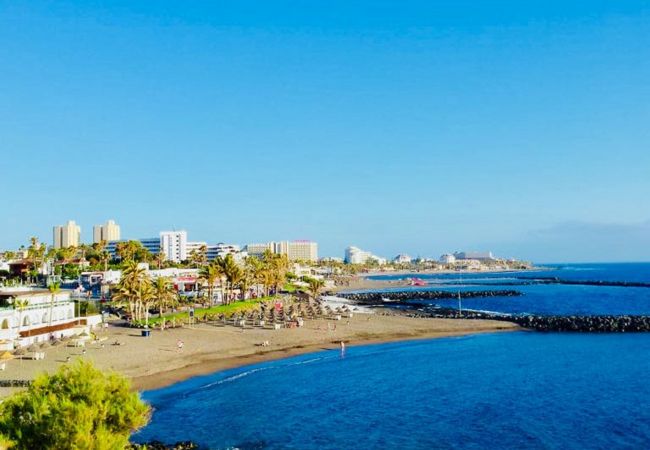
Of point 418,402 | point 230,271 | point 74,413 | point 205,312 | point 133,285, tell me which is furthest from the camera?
point 230,271

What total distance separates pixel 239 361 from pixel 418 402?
63.9 ft

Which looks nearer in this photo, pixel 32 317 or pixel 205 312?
pixel 32 317

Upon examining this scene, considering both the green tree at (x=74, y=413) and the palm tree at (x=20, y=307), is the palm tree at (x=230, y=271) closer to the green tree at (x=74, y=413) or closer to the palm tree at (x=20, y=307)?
the palm tree at (x=20, y=307)

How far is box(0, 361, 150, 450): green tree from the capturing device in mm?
16922

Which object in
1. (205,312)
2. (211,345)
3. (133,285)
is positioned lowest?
(211,345)

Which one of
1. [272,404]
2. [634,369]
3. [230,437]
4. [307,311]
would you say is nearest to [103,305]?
[307,311]

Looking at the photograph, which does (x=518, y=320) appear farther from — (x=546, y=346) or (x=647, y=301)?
(x=647, y=301)

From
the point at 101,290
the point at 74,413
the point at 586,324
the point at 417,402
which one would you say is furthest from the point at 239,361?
the point at 101,290

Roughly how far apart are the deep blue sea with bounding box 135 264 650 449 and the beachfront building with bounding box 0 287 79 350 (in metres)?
18.0

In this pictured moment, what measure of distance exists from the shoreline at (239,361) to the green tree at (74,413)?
22486mm

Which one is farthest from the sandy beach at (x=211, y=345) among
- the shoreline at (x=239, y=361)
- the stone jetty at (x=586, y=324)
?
the stone jetty at (x=586, y=324)

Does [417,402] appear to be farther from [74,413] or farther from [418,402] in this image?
[74,413]

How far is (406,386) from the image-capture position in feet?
143

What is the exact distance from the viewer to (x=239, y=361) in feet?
171
